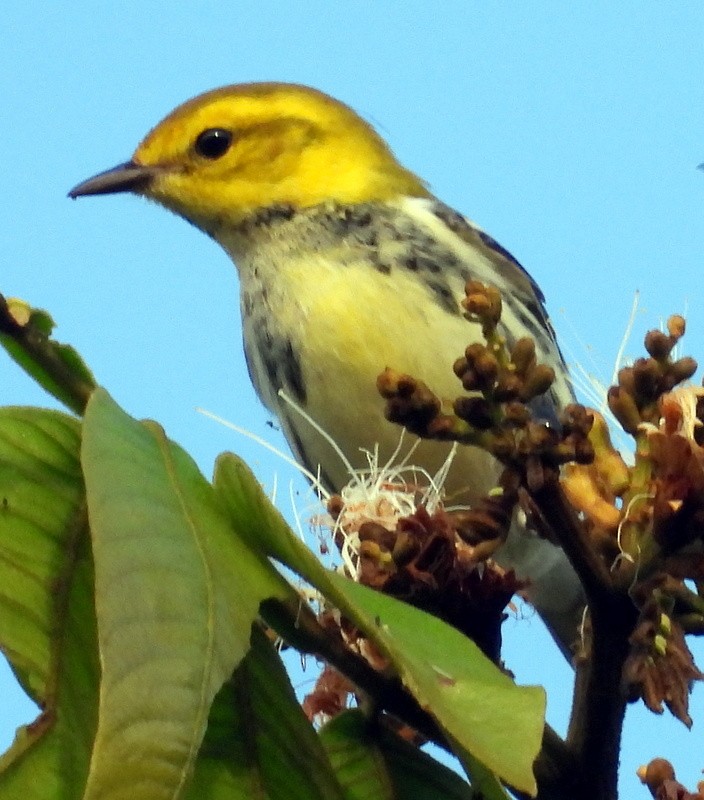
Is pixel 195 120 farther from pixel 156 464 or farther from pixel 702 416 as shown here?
pixel 156 464

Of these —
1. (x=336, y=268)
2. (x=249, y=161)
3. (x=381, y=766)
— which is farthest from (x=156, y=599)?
(x=249, y=161)

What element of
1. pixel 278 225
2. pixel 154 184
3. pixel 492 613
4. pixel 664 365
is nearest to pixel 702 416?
pixel 664 365

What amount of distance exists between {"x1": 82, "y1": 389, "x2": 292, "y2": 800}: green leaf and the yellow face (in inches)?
77.0

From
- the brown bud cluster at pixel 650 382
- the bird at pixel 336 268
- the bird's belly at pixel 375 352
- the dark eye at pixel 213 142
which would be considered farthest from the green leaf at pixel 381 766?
the dark eye at pixel 213 142

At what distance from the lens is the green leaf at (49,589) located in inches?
54.9

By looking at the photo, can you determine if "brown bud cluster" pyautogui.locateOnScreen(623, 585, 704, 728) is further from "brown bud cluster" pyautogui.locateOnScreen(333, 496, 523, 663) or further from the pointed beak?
the pointed beak

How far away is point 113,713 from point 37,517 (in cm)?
36

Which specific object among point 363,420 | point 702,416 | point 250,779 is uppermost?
point 363,420

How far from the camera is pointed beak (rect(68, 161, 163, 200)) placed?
3.36m

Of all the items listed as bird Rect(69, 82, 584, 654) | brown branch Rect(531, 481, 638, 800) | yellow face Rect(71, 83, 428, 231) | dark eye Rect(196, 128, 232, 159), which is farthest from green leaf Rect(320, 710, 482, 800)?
dark eye Rect(196, 128, 232, 159)

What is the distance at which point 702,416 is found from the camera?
1.68 meters

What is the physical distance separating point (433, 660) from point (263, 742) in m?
0.28

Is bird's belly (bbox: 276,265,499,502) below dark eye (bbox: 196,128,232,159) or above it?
below

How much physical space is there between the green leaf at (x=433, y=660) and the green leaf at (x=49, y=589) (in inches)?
6.7
